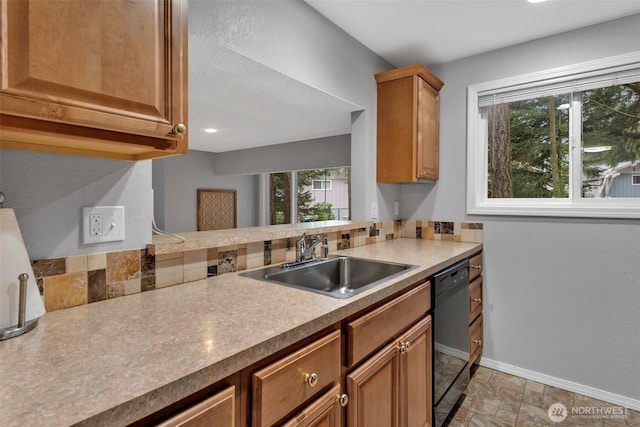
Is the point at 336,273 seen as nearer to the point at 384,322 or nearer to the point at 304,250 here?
the point at 304,250

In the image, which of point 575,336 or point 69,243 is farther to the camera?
point 575,336

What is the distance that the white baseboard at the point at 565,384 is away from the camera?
203cm

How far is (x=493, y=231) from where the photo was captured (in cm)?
249

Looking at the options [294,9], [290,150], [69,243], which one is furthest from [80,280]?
[290,150]

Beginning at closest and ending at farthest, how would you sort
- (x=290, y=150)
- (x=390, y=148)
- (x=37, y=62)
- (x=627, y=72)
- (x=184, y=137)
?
(x=37, y=62) < (x=184, y=137) < (x=627, y=72) < (x=390, y=148) < (x=290, y=150)

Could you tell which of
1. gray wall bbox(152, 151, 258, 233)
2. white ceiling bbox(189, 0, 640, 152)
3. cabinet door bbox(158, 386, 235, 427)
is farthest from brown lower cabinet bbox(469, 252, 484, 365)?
gray wall bbox(152, 151, 258, 233)

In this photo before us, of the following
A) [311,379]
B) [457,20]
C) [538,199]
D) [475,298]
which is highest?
[457,20]

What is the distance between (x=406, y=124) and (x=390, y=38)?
587 millimetres

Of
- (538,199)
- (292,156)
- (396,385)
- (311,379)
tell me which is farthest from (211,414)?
(292,156)

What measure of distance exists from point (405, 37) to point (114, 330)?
2.35m

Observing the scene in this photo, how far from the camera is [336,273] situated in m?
1.91

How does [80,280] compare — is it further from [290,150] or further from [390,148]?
[290,150]

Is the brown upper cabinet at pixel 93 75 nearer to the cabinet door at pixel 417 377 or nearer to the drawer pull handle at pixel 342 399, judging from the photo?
the drawer pull handle at pixel 342 399

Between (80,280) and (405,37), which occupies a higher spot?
(405,37)
